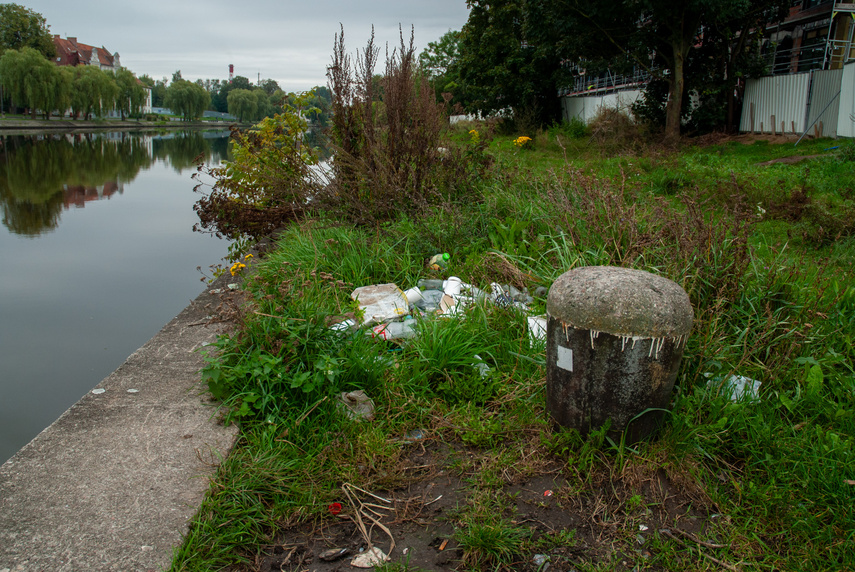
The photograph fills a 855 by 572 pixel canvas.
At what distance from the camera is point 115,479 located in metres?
2.42

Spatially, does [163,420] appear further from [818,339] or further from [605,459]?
[818,339]

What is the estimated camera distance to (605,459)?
8.47ft

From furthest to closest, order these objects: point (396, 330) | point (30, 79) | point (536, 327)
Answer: point (30, 79) → point (396, 330) → point (536, 327)

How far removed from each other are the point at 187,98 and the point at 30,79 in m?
27.9

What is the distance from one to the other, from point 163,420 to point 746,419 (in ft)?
9.24

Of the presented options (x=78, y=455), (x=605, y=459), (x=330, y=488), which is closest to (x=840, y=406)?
(x=605, y=459)

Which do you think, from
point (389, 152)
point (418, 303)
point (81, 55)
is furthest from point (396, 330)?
point (81, 55)

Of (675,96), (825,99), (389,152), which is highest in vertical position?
(675,96)

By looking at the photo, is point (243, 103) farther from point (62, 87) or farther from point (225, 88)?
point (225, 88)

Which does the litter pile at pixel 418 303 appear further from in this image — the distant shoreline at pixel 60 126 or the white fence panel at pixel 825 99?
the distant shoreline at pixel 60 126

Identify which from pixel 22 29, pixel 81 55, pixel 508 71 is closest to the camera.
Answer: pixel 508 71

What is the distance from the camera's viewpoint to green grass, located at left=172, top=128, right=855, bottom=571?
2203 millimetres

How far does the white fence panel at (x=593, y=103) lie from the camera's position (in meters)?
22.9

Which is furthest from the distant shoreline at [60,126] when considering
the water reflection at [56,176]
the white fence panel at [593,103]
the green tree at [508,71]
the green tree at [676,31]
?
the green tree at [676,31]
